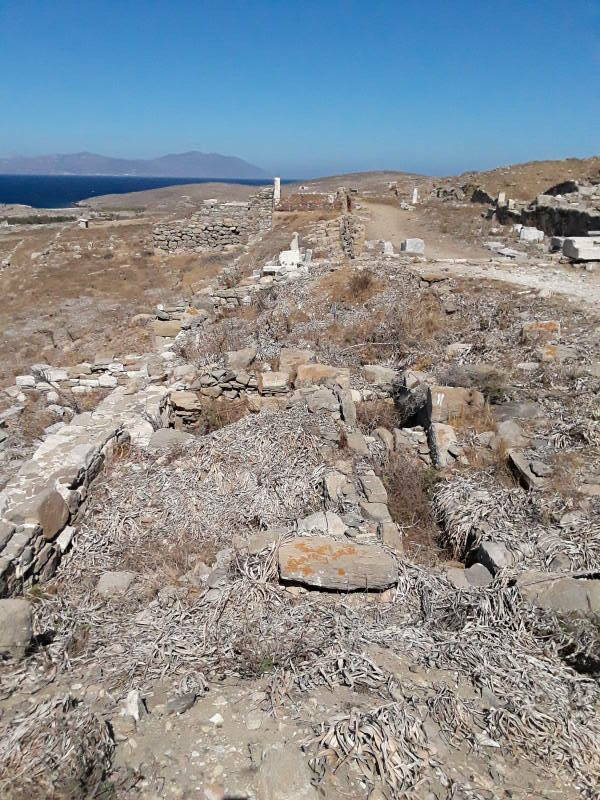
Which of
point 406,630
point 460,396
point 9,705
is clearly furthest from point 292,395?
point 9,705

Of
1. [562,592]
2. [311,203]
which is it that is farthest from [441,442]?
[311,203]

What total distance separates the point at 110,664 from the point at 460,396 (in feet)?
18.0

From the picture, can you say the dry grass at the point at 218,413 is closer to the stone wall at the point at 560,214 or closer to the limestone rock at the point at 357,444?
the limestone rock at the point at 357,444

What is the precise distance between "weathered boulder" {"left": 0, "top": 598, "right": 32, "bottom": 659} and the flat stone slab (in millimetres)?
1917

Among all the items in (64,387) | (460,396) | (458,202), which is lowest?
(64,387)

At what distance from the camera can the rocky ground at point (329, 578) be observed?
2.89 meters

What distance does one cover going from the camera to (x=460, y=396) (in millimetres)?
7227

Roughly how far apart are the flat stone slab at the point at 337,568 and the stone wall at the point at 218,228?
20.0m

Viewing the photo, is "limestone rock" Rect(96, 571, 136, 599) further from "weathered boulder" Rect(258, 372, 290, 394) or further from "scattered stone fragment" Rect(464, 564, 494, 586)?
"weathered boulder" Rect(258, 372, 290, 394)

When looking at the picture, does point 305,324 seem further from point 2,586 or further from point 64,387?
point 2,586

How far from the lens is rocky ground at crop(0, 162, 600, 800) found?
9.49 feet

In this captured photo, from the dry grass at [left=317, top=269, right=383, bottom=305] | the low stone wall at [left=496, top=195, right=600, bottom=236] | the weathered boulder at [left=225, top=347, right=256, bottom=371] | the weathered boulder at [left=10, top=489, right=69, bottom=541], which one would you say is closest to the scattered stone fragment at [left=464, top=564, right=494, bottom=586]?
the weathered boulder at [left=10, top=489, right=69, bottom=541]

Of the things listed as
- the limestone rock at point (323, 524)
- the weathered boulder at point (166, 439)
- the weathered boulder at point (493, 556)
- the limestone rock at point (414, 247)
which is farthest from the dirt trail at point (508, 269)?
the weathered boulder at point (166, 439)

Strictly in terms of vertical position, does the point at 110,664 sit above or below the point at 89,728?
below
